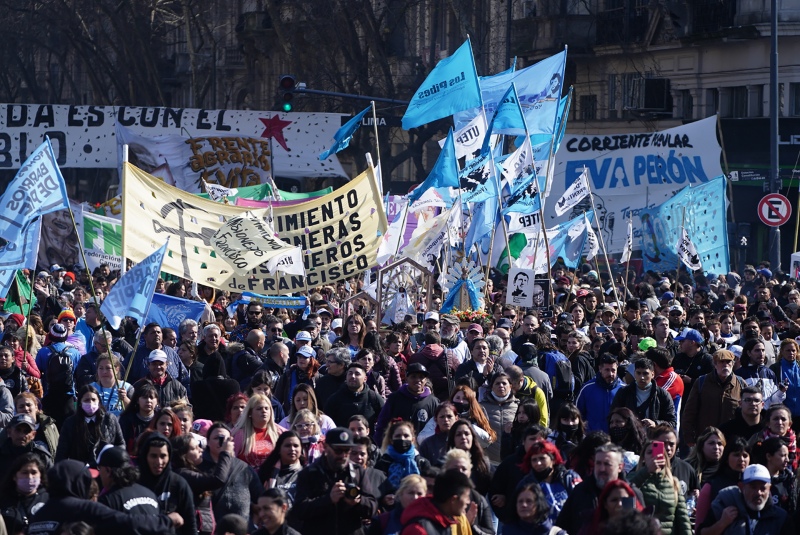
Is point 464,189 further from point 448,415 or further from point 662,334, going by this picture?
point 448,415

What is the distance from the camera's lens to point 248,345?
11.9 m

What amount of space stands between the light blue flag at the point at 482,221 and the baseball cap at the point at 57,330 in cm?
736

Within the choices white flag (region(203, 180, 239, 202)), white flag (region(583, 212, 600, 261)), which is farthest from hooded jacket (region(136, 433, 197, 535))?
white flag (region(203, 180, 239, 202))

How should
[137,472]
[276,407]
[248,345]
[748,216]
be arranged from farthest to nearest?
[748,216]
[248,345]
[276,407]
[137,472]

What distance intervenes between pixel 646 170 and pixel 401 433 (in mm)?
16402

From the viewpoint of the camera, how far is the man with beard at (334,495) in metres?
7.23

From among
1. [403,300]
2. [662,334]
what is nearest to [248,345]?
[662,334]

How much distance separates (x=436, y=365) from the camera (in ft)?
37.2

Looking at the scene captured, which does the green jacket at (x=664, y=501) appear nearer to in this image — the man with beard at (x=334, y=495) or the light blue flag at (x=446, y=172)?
the man with beard at (x=334, y=495)

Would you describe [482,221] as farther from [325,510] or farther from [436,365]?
[325,510]

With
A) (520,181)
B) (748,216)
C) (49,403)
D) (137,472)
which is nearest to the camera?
(137,472)

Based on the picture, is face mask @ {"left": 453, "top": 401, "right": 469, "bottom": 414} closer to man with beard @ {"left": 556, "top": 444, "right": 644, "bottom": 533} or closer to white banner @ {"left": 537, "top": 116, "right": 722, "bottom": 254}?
man with beard @ {"left": 556, "top": 444, "right": 644, "bottom": 533}

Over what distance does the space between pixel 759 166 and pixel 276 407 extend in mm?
24103

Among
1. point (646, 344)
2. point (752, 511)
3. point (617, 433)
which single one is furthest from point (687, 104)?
point (752, 511)
